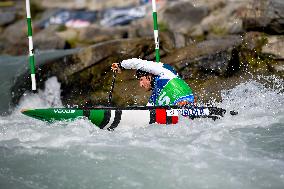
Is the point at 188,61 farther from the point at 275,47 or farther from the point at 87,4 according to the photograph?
the point at 87,4

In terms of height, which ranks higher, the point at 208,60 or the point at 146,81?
the point at 208,60

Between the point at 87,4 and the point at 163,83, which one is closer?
the point at 163,83

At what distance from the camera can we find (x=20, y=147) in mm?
7383

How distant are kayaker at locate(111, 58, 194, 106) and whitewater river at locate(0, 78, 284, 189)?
1.57ft

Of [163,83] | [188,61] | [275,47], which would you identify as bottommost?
[163,83]

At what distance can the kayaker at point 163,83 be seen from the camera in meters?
8.38

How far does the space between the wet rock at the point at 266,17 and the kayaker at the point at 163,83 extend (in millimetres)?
4068

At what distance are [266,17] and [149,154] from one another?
249 inches

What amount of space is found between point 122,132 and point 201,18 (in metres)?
13.7

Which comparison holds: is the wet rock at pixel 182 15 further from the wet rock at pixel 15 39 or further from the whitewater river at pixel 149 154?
the whitewater river at pixel 149 154

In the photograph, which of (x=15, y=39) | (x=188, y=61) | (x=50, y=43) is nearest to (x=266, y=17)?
(x=188, y=61)

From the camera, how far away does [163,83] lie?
854 cm

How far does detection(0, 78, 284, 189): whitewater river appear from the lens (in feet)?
19.7

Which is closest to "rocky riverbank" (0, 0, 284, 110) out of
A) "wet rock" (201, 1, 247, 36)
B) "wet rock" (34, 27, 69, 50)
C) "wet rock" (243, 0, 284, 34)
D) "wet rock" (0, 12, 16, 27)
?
"wet rock" (243, 0, 284, 34)
